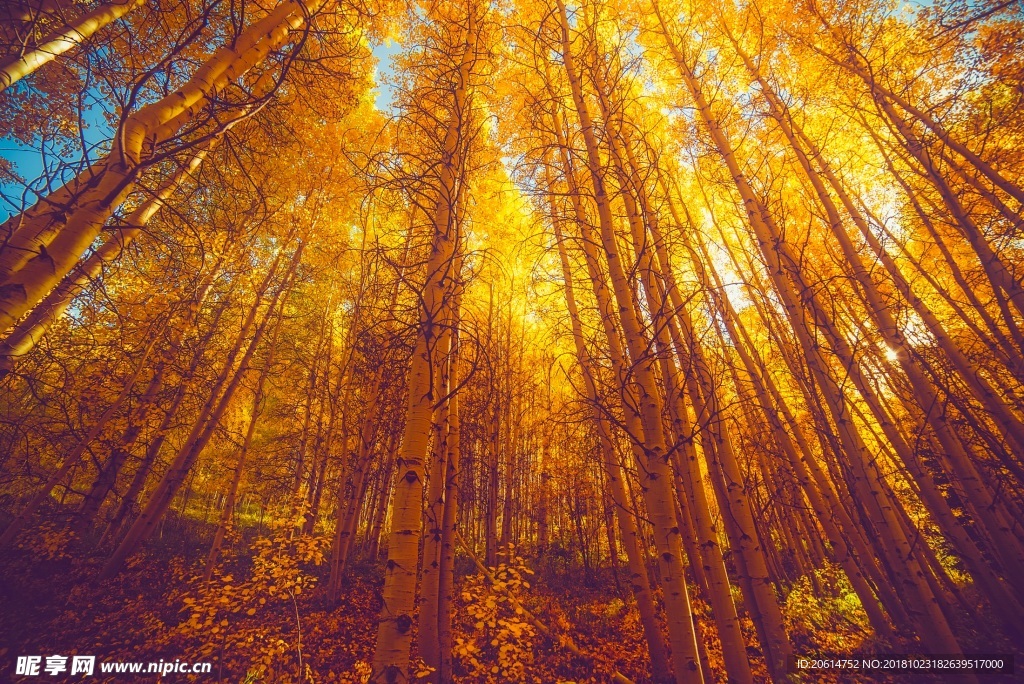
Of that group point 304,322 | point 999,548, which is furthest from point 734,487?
point 304,322

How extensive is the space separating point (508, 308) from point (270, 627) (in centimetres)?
793

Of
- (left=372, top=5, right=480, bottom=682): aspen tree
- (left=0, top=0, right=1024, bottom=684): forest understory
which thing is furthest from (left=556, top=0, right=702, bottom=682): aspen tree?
(left=372, top=5, right=480, bottom=682): aspen tree

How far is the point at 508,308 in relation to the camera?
9992 mm

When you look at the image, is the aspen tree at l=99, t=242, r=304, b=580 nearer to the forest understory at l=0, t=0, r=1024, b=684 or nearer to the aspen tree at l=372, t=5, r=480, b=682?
the forest understory at l=0, t=0, r=1024, b=684

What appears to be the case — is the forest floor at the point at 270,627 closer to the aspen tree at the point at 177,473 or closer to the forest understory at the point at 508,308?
the forest understory at the point at 508,308

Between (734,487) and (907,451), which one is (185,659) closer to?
(734,487)

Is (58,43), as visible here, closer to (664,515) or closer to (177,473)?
(664,515)

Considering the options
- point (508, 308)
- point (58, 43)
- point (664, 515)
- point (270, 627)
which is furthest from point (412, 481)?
point (508, 308)

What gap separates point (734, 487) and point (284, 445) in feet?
44.7

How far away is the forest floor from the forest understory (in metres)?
0.07

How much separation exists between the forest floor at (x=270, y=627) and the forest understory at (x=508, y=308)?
7 centimetres

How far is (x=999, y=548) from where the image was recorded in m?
4.61

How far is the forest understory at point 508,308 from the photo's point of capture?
2.73 m

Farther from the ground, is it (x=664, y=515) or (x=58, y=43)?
(x=58, y=43)
